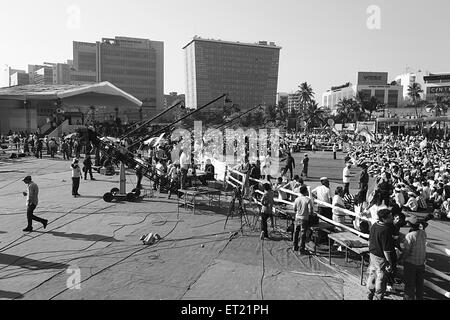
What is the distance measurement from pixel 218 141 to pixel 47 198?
17479 mm

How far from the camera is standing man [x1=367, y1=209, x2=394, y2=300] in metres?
6.21

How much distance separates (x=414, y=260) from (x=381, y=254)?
55 cm

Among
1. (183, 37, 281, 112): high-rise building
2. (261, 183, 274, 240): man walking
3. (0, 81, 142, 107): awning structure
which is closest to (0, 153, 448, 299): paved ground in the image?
(261, 183, 274, 240): man walking

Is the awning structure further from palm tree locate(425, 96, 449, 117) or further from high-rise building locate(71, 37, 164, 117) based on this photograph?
high-rise building locate(71, 37, 164, 117)

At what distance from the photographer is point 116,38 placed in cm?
15362

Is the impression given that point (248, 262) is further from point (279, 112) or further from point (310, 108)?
point (279, 112)

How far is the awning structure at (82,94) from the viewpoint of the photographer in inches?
1577

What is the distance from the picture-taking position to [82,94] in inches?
1724

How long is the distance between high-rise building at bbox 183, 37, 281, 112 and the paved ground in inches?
5643

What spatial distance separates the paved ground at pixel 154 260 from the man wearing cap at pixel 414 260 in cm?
89

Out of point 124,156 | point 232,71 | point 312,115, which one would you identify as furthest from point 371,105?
point 124,156

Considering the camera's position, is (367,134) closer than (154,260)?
No

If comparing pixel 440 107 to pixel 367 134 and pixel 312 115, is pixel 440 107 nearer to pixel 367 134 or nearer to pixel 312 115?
pixel 312 115
